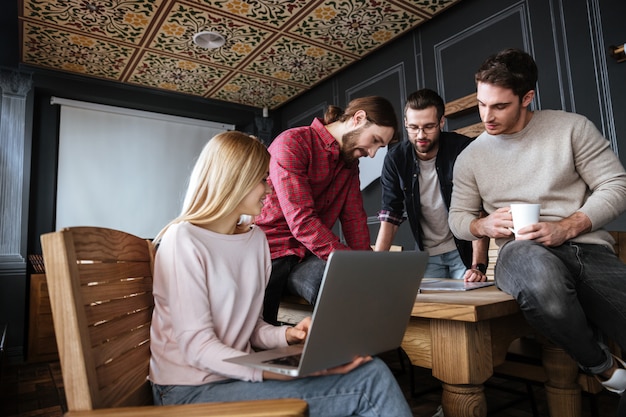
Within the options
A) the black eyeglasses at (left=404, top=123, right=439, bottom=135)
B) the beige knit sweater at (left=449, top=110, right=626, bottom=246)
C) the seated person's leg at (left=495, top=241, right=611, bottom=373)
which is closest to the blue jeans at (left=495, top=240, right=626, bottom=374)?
the seated person's leg at (left=495, top=241, right=611, bottom=373)

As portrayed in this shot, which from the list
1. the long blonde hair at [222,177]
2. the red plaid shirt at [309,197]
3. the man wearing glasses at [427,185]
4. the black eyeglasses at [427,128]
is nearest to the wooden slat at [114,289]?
the long blonde hair at [222,177]

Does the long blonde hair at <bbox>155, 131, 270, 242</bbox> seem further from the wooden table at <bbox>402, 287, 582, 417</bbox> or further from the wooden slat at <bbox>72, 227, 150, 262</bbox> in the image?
the wooden table at <bbox>402, 287, 582, 417</bbox>

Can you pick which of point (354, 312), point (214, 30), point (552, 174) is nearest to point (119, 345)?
point (354, 312)

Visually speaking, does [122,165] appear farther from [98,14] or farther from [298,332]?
[298,332]

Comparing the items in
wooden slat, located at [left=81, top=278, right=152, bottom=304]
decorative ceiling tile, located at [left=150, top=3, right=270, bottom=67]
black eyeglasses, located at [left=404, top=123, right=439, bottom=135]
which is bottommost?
wooden slat, located at [left=81, top=278, right=152, bottom=304]

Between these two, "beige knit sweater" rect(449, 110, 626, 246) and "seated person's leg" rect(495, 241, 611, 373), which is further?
"beige knit sweater" rect(449, 110, 626, 246)

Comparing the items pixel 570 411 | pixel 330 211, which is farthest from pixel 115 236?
pixel 570 411

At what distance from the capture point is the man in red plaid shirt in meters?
1.34

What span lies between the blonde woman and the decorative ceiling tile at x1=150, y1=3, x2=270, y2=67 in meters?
2.44

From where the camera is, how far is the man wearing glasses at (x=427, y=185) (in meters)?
1.93

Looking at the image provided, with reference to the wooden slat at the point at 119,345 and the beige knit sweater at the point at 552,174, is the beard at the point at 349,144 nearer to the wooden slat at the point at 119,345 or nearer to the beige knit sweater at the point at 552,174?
the beige knit sweater at the point at 552,174

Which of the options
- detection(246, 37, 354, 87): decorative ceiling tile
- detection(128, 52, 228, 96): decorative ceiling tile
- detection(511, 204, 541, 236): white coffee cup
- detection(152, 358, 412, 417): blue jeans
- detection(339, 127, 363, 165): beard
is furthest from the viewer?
detection(128, 52, 228, 96): decorative ceiling tile

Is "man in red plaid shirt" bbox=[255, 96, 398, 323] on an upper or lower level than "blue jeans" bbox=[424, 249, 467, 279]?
upper

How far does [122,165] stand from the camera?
4336mm
